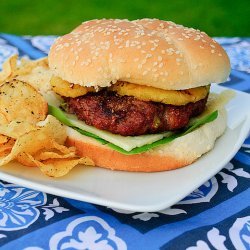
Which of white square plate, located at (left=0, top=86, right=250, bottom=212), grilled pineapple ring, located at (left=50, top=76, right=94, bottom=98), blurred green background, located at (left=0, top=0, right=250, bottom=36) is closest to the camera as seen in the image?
white square plate, located at (left=0, top=86, right=250, bottom=212)

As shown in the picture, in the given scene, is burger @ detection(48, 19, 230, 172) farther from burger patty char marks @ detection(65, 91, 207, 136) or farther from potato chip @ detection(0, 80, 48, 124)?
potato chip @ detection(0, 80, 48, 124)

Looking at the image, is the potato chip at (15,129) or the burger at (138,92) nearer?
the potato chip at (15,129)

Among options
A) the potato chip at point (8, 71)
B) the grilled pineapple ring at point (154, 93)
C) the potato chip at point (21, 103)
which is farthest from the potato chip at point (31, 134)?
the potato chip at point (8, 71)

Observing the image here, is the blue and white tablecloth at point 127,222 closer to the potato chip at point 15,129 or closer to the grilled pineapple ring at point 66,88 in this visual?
the potato chip at point 15,129

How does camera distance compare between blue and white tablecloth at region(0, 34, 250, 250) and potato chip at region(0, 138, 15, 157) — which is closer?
blue and white tablecloth at region(0, 34, 250, 250)

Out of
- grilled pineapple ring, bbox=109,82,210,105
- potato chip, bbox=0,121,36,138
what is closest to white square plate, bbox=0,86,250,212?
potato chip, bbox=0,121,36,138

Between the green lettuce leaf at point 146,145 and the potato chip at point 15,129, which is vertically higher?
the potato chip at point 15,129
